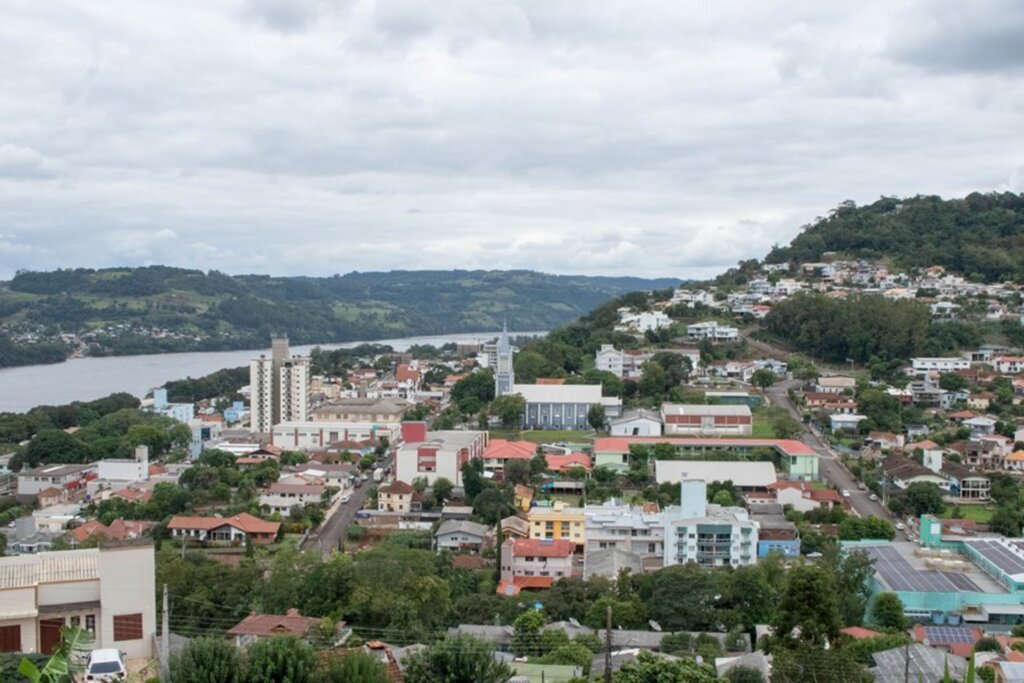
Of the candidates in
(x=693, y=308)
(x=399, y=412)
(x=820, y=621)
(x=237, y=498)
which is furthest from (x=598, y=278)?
(x=820, y=621)

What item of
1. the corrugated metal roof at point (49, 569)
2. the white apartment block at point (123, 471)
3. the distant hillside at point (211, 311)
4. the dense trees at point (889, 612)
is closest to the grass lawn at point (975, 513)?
the dense trees at point (889, 612)

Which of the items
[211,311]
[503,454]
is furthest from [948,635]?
[211,311]

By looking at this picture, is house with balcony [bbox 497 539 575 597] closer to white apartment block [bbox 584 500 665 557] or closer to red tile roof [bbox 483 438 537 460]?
white apartment block [bbox 584 500 665 557]

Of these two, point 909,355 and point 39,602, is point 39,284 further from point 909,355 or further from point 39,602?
point 39,602

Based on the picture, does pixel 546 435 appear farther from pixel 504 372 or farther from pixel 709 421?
pixel 709 421

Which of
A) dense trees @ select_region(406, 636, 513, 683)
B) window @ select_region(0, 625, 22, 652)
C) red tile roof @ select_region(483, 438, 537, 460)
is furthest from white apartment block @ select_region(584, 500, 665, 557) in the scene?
window @ select_region(0, 625, 22, 652)

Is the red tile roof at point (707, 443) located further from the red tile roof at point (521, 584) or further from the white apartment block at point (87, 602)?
the white apartment block at point (87, 602)

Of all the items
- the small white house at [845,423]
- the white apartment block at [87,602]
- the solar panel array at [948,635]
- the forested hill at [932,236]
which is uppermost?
the forested hill at [932,236]
